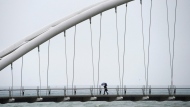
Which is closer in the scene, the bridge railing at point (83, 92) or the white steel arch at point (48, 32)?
the white steel arch at point (48, 32)

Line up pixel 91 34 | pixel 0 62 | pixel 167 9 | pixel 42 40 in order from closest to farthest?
1. pixel 0 62
2. pixel 42 40
3. pixel 91 34
4. pixel 167 9

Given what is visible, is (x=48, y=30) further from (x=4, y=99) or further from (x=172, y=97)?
(x=172, y=97)

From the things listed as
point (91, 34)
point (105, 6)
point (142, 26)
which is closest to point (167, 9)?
point (142, 26)

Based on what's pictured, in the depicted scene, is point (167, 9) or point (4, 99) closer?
point (4, 99)

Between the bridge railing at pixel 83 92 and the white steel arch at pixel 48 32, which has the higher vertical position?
the white steel arch at pixel 48 32

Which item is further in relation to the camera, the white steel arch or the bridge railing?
the bridge railing

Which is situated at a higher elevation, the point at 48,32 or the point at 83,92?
the point at 48,32

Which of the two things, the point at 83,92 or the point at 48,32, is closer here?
the point at 48,32

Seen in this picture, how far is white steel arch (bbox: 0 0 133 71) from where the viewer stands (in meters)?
20.5

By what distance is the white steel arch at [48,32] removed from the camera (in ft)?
67.4

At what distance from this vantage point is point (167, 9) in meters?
32.7

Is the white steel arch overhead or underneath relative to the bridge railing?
overhead

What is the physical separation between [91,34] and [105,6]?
5587 mm

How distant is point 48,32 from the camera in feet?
70.8
